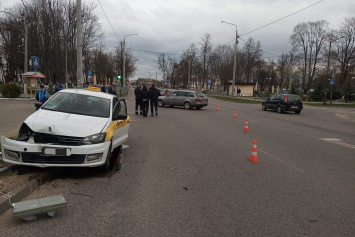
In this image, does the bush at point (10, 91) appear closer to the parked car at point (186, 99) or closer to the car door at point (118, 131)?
the parked car at point (186, 99)

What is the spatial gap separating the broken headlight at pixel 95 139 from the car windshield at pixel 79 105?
942 millimetres

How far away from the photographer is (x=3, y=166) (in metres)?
5.28

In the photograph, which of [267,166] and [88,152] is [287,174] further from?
[88,152]

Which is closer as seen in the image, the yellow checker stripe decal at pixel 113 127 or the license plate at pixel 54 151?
the license plate at pixel 54 151

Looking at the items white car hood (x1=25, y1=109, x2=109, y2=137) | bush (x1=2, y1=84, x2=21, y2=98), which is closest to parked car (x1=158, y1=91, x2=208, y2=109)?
bush (x1=2, y1=84, x2=21, y2=98)

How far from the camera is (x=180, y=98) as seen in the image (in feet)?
77.0

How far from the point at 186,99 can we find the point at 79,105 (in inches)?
667

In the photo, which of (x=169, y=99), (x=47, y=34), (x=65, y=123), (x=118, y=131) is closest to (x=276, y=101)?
(x=169, y=99)

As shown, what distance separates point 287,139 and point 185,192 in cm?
687

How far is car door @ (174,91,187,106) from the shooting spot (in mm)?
23375

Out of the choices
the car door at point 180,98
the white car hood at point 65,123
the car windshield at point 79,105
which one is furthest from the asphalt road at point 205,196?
the car door at point 180,98

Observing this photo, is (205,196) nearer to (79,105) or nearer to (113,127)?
(113,127)

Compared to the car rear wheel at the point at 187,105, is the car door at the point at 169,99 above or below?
above

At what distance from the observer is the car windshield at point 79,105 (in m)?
6.22
